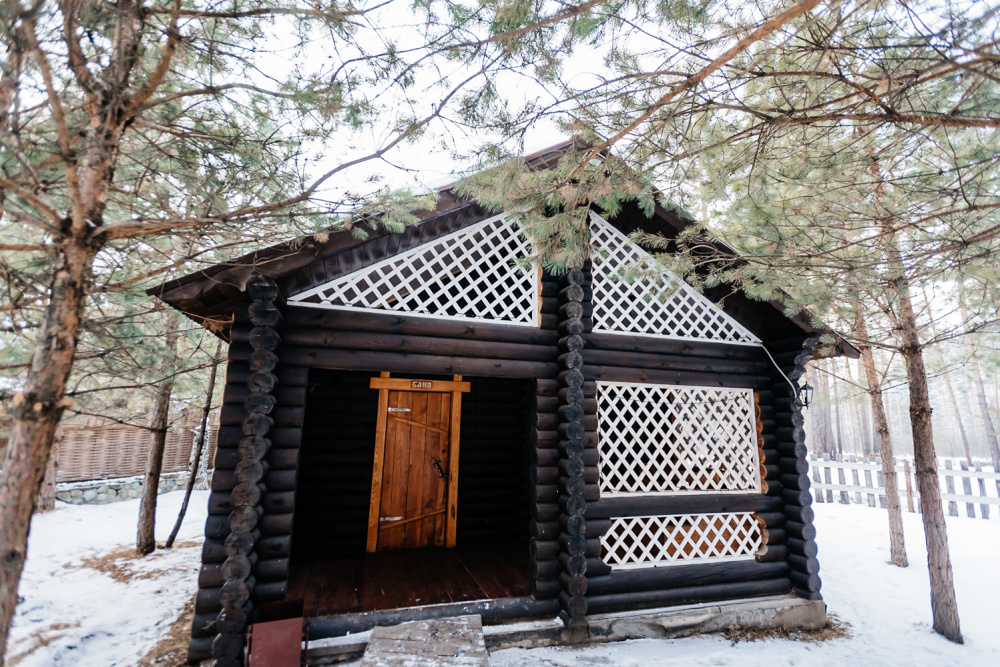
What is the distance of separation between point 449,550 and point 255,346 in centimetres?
402

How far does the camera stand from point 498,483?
6.84 m

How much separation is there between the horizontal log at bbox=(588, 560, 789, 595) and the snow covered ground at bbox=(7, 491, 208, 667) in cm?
413

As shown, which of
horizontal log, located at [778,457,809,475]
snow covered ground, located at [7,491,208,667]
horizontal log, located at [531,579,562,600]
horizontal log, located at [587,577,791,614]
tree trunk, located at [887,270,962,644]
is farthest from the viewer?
horizontal log, located at [778,457,809,475]

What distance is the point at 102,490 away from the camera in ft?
35.3

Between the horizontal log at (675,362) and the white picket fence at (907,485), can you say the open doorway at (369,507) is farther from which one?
the white picket fence at (907,485)

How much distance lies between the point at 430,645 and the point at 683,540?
3.15m

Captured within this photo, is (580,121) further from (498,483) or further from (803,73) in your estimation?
(498,483)

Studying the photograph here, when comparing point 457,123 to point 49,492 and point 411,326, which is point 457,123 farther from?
point 49,492

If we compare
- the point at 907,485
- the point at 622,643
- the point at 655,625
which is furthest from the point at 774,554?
the point at 907,485

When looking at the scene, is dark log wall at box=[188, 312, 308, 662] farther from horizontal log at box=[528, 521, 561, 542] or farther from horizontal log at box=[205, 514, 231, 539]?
horizontal log at box=[528, 521, 561, 542]

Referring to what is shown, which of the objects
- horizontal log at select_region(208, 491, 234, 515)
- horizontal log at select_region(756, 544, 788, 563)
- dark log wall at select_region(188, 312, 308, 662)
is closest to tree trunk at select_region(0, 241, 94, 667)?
dark log wall at select_region(188, 312, 308, 662)

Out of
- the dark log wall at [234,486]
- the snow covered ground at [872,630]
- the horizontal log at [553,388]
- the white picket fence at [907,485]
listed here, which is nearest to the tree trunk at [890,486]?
the snow covered ground at [872,630]

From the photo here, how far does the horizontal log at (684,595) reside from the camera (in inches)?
176

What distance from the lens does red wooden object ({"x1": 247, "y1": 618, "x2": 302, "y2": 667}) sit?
10.2 feet
